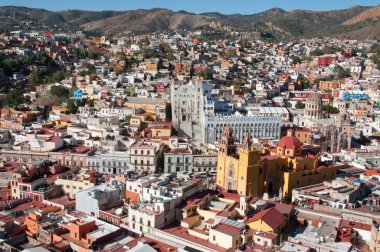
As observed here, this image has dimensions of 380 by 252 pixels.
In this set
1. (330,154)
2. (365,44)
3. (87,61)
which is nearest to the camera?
(330,154)

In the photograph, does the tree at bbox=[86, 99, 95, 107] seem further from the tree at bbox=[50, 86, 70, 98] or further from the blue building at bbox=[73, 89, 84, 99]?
the tree at bbox=[50, 86, 70, 98]

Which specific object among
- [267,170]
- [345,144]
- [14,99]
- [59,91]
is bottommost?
[345,144]

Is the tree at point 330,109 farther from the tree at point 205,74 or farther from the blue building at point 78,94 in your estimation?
the blue building at point 78,94

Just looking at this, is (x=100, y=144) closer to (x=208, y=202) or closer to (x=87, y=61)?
(x=208, y=202)

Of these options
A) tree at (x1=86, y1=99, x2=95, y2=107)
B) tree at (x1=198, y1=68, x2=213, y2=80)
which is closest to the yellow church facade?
tree at (x1=86, y1=99, x2=95, y2=107)

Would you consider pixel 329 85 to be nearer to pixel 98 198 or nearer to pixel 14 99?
pixel 14 99

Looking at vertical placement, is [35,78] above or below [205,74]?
below

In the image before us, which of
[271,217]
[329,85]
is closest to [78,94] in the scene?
[271,217]

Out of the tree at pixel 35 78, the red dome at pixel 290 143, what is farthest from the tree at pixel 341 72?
the red dome at pixel 290 143

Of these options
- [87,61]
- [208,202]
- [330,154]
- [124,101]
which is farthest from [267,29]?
[208,202]
